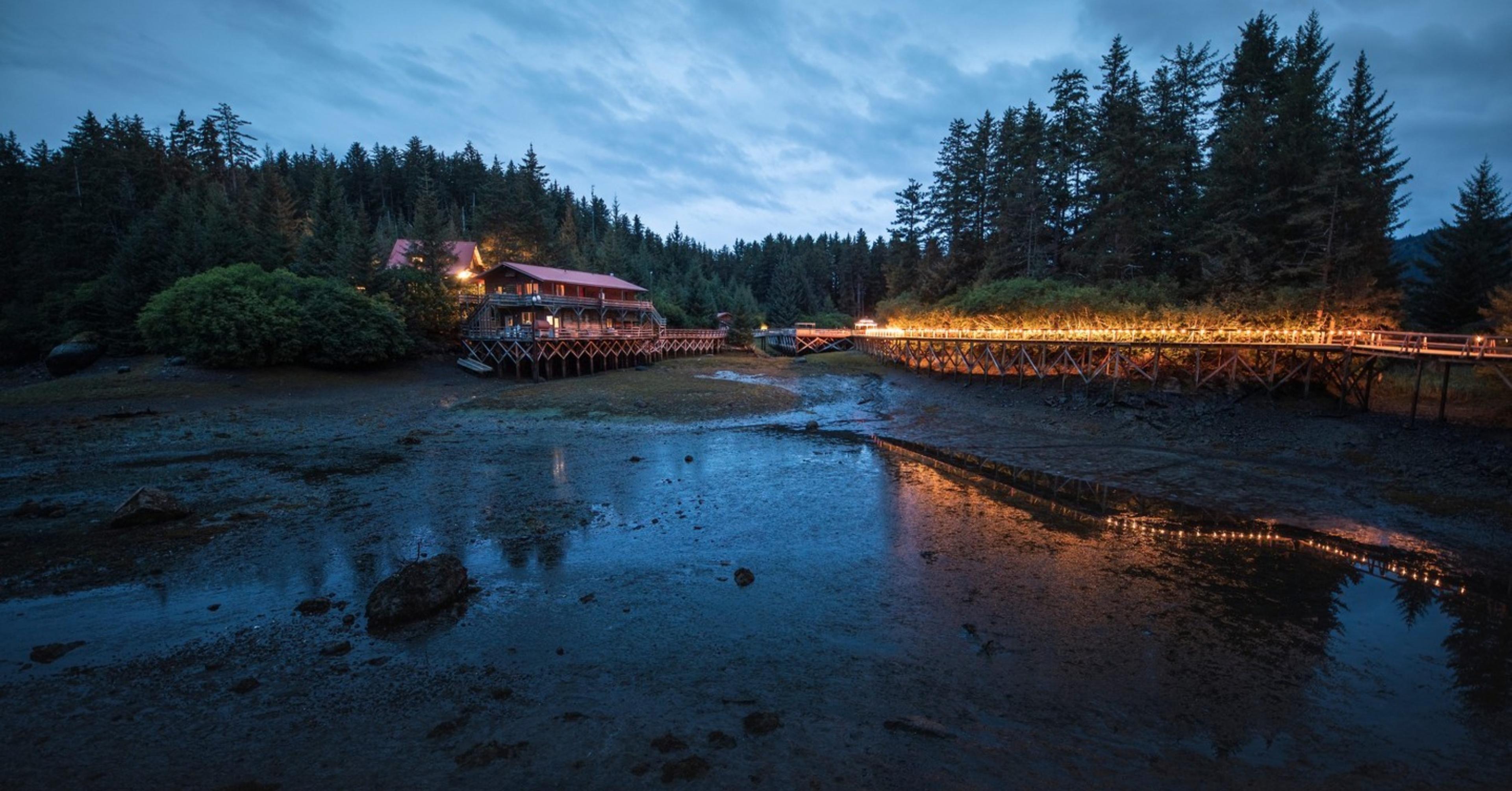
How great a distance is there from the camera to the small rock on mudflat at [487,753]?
5227mm

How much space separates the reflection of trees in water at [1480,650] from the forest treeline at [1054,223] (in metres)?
20.3

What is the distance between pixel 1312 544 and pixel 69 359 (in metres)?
57.6

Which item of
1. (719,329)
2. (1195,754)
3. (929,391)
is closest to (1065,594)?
(1195,754)

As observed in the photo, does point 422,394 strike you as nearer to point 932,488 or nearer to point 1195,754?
point 932,488

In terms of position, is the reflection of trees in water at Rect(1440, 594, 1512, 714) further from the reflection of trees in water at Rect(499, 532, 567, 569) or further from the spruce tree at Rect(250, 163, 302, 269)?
the spruce tree at Rect(250, 163, 302, 269)

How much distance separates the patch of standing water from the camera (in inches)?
250

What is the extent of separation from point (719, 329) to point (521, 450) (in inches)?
1960

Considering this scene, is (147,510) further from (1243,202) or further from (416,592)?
(1243,202)

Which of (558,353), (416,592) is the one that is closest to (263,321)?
(558,353)

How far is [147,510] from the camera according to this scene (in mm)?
11898

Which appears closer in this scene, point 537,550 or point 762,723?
point 762,723

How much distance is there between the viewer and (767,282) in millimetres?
118500

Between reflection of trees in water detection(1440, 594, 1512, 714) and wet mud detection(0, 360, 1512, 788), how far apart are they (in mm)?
51

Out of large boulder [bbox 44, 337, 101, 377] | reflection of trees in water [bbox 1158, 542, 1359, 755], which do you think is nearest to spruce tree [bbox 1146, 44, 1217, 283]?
reflection of trees in water [bbox 1158, 542, 1359, 755]
